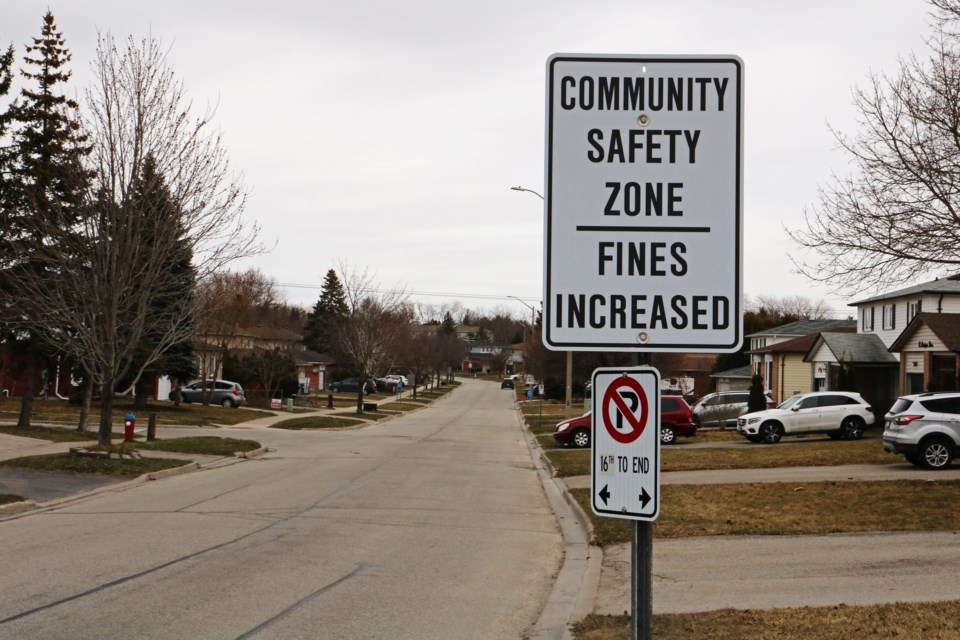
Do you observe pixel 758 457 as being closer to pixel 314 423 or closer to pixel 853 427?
pixel 853 427

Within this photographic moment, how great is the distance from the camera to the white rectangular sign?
3.18 meters

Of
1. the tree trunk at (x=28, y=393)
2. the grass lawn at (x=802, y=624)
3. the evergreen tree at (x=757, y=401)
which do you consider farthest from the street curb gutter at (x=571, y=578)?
the evergreen tree at (x=757, y=401)

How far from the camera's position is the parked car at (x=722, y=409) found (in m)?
39.3

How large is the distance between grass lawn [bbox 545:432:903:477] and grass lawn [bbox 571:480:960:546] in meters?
4.41

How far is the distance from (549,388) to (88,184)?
191 feet

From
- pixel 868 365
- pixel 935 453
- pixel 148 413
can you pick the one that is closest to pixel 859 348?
pixel 868 365

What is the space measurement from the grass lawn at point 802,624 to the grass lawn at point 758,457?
13.6 m

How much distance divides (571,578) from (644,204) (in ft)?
25.7

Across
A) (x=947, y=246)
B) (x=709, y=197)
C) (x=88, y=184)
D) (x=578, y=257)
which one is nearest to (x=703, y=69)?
(x=709, y=197)

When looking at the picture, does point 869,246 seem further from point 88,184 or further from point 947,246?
point 88,184

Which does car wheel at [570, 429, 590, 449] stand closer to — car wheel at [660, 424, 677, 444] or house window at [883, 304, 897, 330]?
car wheel at [660, 424, 677, 444]

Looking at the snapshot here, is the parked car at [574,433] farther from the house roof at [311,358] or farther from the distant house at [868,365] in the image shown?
the house roof at [311,358]

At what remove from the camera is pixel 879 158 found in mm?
14773

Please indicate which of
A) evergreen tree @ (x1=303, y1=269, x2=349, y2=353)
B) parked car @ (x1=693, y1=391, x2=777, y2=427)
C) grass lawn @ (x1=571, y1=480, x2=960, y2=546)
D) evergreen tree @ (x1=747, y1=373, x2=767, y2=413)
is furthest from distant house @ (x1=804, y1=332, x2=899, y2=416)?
evergreen tree @ (x1=303, y1=269, x2=349, y2=353)
